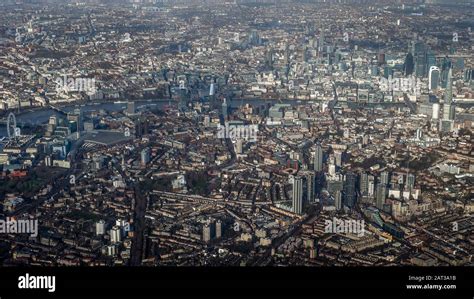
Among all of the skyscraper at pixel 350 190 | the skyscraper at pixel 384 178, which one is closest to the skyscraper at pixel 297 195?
the skyscraper at pixel 350 190

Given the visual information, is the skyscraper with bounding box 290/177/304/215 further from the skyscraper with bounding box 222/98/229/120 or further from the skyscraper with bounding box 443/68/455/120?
the skyscraper with bounding box 443/68/455/120

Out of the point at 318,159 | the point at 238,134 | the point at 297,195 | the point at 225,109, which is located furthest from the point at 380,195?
the point at 225,109

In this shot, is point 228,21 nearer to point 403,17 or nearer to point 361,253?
point 403,17

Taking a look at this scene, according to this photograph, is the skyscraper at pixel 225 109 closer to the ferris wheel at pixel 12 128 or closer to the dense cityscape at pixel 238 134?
the dense cityscape at pixel 238 134

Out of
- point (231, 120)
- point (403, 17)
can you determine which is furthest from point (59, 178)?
point (403, 17)

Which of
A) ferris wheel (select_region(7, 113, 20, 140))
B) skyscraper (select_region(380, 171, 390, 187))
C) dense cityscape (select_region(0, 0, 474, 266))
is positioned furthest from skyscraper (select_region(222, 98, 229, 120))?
skyscraper (select_region(380, 171, 390, 187))
